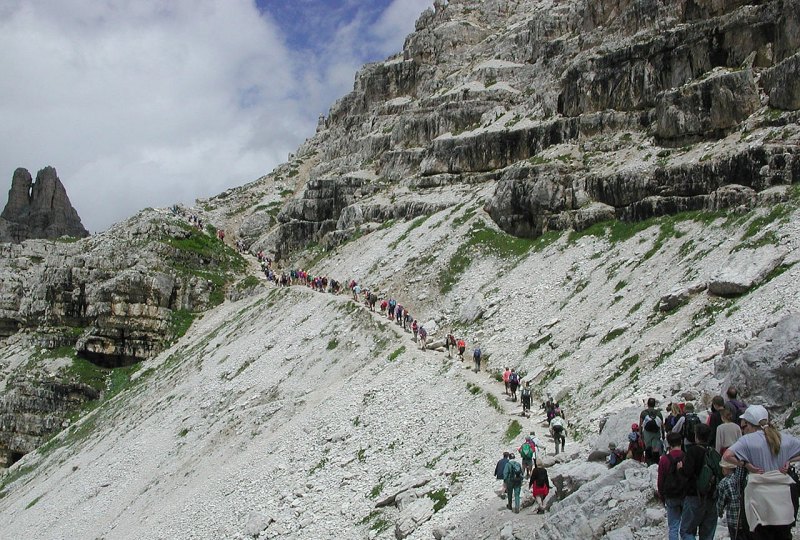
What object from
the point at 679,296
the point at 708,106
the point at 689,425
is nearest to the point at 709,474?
the point at 689,425

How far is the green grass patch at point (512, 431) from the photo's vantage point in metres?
28.3

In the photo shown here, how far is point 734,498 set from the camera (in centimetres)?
1030

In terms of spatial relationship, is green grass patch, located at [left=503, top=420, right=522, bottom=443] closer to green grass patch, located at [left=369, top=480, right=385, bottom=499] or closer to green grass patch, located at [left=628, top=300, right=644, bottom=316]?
green grass patch, located at [left=369, top=480, right=385, bottom=499]

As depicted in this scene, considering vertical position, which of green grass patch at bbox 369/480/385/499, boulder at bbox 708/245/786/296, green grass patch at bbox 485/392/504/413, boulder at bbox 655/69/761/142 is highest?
boulder at bbox 655/69/761/142

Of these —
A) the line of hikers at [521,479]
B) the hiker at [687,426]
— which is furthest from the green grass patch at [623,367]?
the hiker at [687,426]

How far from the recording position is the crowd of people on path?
9688mm

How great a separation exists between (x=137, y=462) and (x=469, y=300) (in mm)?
26286

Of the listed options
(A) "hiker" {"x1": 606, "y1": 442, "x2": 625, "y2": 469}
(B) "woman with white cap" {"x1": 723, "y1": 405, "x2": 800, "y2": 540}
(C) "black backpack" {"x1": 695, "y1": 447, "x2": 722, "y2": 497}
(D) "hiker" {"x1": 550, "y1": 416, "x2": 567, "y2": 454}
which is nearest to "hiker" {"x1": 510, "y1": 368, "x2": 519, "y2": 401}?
(D) "hiker" {"x1": 550, "y1": 416, "x2": 567, "y2": 454}

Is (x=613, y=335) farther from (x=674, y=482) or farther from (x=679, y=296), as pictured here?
(x=674, y=482)

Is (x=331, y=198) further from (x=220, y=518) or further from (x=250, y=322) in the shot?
(x=220, y=518)

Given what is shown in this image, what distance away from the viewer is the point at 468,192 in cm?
7175

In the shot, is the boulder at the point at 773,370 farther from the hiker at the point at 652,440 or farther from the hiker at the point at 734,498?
the hiker at the point at 734,498

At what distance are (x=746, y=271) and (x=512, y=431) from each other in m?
13.0

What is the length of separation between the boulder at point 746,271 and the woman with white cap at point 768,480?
22322 millimetres
